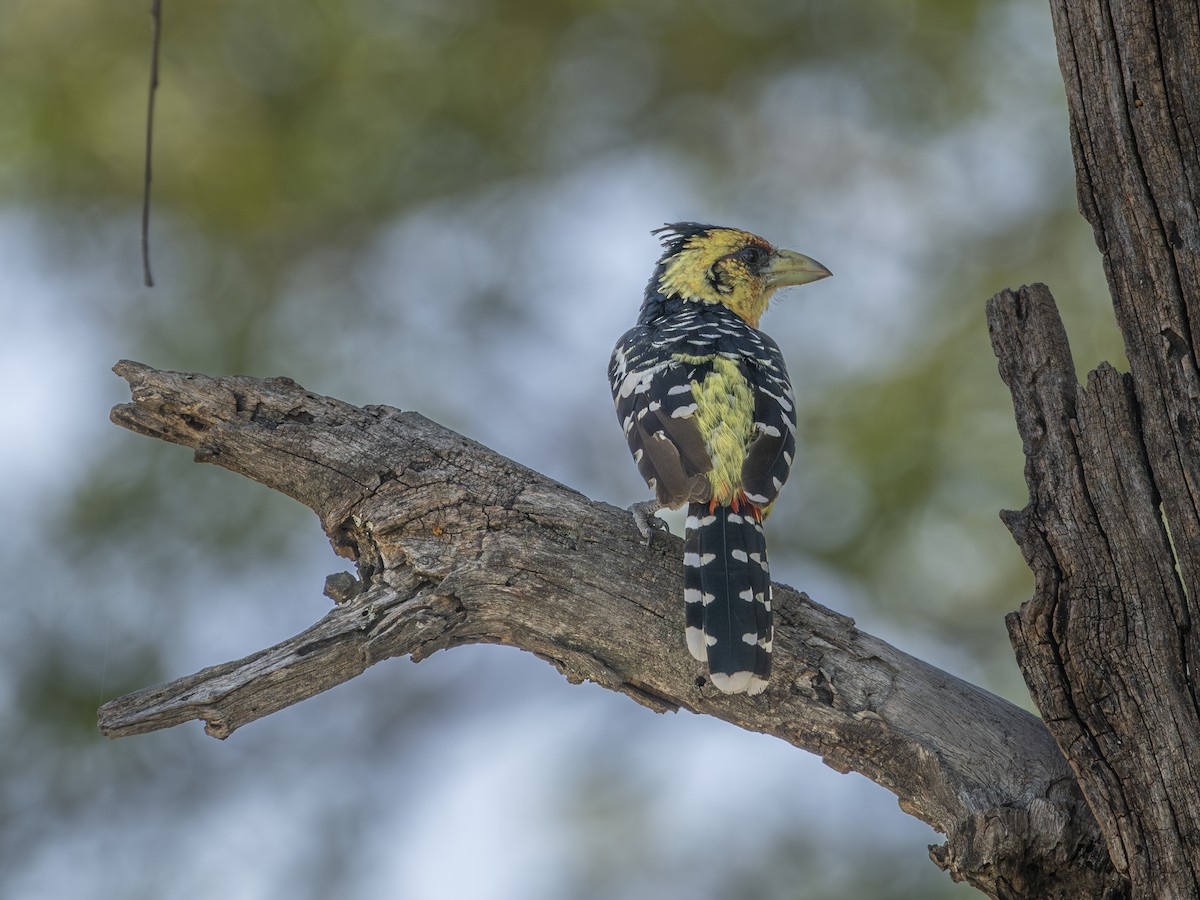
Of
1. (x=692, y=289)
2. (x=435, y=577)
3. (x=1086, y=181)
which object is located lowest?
(x=435, y=577)

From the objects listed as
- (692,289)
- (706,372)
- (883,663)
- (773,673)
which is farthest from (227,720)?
(692,289)

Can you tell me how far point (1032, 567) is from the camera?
3316 mm

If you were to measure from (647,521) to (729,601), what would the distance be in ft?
1.44

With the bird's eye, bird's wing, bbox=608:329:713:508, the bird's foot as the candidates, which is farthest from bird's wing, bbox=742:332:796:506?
the bird's eye

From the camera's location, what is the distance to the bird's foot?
3.98 meters

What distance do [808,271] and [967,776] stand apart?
3.40 metres

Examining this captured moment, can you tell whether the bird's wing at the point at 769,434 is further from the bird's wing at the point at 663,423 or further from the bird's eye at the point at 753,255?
the bird's eye at the point at 753,255

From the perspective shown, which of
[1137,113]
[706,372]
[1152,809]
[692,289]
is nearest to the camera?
[1152,809]

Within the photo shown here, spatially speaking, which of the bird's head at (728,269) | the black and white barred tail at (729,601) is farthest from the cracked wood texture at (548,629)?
the bird's head at (728,269)

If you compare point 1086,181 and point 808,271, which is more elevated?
point 808,271

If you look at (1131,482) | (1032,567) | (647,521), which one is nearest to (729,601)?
(647,521)

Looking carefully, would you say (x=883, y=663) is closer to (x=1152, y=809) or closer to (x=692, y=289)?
(x=1152, y=809)

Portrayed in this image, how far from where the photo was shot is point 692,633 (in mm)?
3740

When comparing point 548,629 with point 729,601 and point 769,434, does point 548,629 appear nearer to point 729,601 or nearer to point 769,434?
point 729,601
